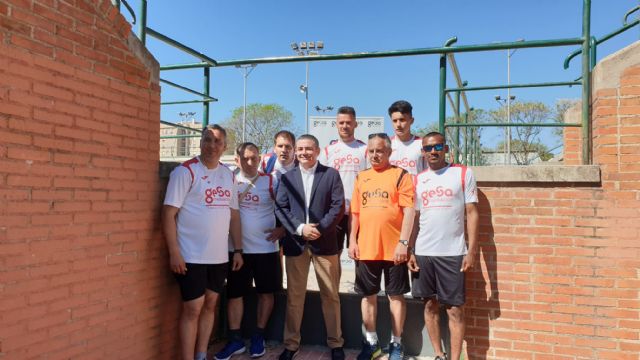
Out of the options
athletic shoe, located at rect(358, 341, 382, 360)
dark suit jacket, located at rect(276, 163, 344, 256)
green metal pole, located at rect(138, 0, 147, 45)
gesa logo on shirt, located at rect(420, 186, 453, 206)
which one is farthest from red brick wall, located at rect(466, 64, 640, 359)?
green metal pole, located at rect(138, 0, 147, 45)

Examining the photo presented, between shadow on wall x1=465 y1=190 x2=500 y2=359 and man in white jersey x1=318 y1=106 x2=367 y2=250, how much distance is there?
48.7 inches

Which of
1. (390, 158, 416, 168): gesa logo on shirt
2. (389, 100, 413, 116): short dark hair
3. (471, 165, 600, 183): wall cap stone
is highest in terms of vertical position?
(389, 100, 413, 116): short dark hair

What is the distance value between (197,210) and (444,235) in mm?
2163

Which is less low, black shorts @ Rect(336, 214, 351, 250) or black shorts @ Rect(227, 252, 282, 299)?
black shorts @ Rect(336, 214, 351, 250)

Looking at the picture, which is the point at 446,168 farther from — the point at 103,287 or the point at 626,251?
the point at 103,287

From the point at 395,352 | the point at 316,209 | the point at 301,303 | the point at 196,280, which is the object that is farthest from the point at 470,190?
the point at 196,280

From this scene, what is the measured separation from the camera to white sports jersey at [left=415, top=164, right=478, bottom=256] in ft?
12.4

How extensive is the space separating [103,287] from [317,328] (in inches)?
88.0

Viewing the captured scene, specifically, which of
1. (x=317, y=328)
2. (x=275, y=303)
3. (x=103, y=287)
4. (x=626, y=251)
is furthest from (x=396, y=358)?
(x=103, y=287)

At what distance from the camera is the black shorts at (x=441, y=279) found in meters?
3.77

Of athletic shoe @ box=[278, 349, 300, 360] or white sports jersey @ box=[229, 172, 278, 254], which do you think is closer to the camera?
athletic shoe @ box=[278, 349, 300, 360]

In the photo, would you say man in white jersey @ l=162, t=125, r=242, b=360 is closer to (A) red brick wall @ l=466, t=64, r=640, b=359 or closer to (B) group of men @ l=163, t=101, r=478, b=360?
(B) group of men @ l=163, t=101, r=478, b=360

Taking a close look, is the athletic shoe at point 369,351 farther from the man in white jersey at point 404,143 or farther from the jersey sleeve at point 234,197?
the jersey sleeve at point 234,197

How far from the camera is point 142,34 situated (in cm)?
398
